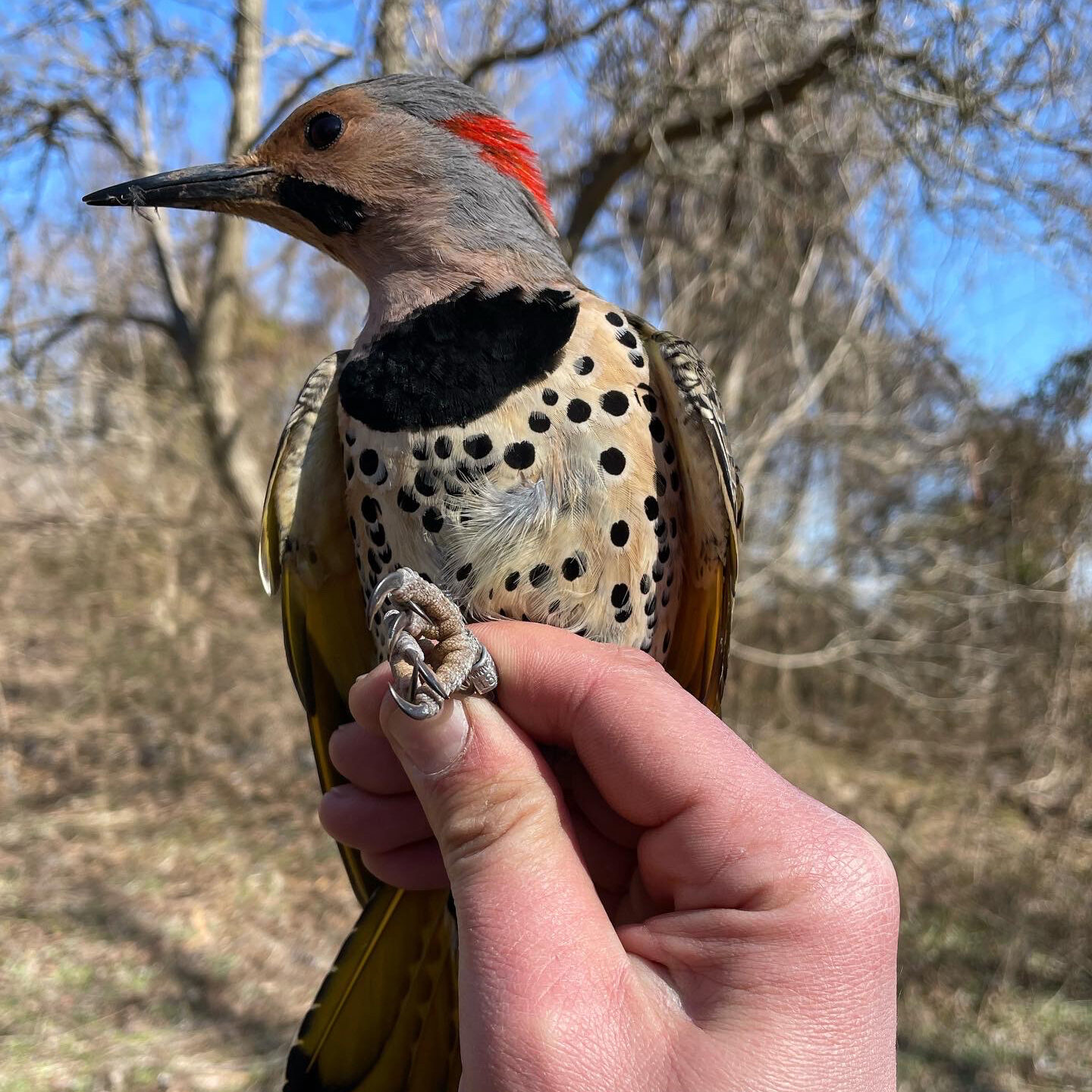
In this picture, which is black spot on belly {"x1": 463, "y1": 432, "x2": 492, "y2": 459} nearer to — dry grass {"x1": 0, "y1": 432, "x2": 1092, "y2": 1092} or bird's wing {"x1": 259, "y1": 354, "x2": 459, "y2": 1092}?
bird's wing {"x1": 259, "y1": 354, "x2": 459, "y2": 1092}

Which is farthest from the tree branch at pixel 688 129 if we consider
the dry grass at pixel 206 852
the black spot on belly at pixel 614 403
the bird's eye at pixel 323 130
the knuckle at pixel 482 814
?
the knuckle at pixel 482 814

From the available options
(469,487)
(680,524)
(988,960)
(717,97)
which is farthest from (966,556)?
(469,487)

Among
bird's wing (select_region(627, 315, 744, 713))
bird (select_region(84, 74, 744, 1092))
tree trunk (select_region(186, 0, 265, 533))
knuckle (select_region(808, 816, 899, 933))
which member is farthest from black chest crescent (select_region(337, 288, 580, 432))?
tree trunk (select_region(186, 0, 265, 533))

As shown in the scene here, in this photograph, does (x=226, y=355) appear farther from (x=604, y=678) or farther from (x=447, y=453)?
(x=604, y=678)

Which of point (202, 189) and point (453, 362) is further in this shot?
point (202, 189)

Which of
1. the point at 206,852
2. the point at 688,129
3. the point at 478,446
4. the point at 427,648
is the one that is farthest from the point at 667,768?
the point at 206,852

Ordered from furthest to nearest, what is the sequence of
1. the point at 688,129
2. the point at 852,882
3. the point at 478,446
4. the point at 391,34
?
the point at 688,129, the point at 391,34, the point at 478,446, the point at 852,882
